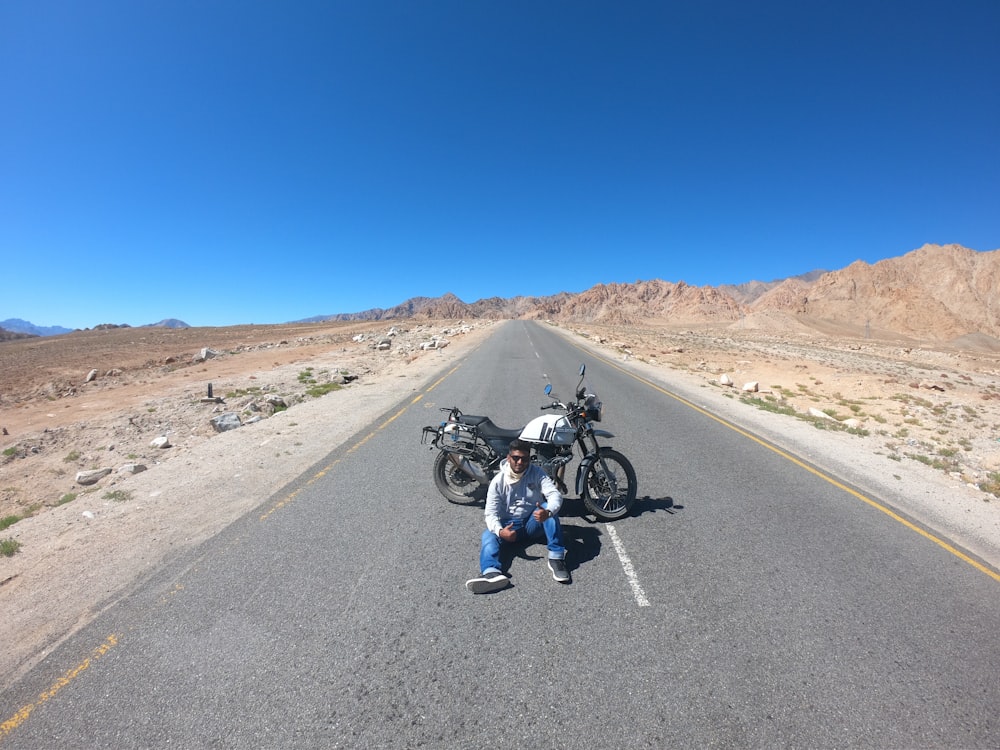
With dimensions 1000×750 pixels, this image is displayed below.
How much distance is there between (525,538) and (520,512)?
29 centimetres

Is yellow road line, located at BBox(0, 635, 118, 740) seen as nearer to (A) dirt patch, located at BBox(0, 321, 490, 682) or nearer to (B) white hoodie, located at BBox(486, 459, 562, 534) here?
(A) dirt patch, located at BBox(0, 321, 490, 682)

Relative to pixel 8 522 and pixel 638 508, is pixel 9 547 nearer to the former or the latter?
pixel 8 522

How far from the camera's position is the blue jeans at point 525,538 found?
3955 millimetres

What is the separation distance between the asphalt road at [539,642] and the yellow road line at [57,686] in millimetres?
13

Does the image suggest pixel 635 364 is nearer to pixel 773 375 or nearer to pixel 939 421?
pixel 773 375

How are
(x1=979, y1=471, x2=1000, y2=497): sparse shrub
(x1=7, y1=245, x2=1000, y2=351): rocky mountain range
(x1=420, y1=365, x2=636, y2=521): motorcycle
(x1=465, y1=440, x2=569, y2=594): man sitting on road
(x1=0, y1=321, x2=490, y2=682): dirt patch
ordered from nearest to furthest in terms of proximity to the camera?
(x1=0, y1=321, x2=490, y2=682): dirt patch
(x1=465, y1=440, x2=569, y2=594): man sitting on road
(x1=420, y1=365, x2=636, y2=521): motorcycle
(x1=979, y1=471, x2=1000, y2=497): sparse shrub
(x1=7, y1=245, x2=1000, y2=351): rocky mountain range

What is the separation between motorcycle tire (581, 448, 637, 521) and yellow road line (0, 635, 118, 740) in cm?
440

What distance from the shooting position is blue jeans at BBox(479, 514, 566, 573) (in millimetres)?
3955

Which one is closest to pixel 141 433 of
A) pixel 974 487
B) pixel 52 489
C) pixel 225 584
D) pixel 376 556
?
pixel 52 489

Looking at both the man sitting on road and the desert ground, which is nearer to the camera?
the man sitting on road

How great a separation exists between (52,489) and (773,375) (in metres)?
26.1

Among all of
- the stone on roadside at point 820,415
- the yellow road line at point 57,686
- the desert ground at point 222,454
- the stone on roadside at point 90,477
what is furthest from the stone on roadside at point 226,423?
the stone on roadside at point 820,415

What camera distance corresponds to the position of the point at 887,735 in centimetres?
248

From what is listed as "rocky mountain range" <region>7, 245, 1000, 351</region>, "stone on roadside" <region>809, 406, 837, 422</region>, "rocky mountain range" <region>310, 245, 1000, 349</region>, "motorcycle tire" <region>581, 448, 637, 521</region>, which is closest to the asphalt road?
"motorcycle tire" <region>581, 448, 637, 521</region>
